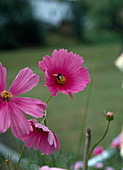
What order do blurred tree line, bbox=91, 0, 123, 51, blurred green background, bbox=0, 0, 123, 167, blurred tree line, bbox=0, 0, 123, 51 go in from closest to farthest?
blurred green background, bbox=0, 0, 123, 167
blurred tree line, bbox=0, 0, 123, 51
blurred tree line, bbox=91, 0, 123, 51

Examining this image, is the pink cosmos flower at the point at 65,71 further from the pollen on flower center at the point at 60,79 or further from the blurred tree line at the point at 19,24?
the blurred tree line at the point at 19,24

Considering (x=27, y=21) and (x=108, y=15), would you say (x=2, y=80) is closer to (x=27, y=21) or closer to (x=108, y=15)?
(x=27, y=21)

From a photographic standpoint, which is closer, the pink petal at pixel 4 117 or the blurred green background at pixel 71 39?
the pink petal at pixel 4 117

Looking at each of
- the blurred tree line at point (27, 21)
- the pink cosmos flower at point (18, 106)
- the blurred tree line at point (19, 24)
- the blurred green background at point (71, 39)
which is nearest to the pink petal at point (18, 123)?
the pink cosmos flower at point (18, 106)

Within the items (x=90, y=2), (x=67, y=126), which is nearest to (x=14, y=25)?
(x=90, y=2)

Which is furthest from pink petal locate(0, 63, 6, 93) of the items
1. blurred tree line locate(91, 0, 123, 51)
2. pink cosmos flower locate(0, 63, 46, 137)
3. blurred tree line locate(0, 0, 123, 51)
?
blurred tree line locate(91, 0, 123, 51)

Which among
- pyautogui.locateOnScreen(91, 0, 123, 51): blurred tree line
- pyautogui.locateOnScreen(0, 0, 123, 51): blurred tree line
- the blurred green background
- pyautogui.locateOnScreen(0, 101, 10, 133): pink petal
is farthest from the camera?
pyautogui.locateOnScreen(91, 0, 123, 51): blurred tree line

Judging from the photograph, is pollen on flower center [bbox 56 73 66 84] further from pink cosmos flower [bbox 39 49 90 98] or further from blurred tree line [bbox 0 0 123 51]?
blurred tree line [bbox 0 0 123 51]

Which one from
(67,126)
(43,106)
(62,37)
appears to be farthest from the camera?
(62,37)

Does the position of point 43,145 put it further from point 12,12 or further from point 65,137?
point 12,12
